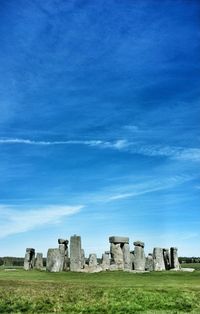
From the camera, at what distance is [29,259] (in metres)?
45.3

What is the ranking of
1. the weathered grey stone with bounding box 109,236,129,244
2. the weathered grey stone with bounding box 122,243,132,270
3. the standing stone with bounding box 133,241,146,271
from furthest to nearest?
1. the standing stone with bounding box 133,241,146,271
2. the weathered grey stone with bounding box 122,243,132,270
3. the weathered grey stone with bounding box 109,236,129,244

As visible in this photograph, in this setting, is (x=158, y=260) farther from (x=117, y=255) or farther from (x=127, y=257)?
(x=117, y=255)

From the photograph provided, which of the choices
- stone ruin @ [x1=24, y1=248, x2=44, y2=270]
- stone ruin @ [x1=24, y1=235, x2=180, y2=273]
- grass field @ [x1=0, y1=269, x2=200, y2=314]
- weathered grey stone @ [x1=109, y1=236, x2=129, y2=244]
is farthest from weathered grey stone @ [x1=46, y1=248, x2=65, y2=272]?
grass field @ [x1=0, y1=269, x2=200, y2=314]

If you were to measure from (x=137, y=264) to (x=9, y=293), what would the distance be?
2190cm

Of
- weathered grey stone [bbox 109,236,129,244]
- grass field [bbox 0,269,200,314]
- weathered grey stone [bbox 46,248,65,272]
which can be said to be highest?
weathered grey stone [bbox 109,236,129,244]

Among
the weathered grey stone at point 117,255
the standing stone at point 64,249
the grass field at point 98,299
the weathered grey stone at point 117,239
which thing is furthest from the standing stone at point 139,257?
the grass field at point 98,299

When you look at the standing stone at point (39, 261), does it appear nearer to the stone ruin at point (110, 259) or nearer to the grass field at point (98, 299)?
the stone ruin at point (110, 259)

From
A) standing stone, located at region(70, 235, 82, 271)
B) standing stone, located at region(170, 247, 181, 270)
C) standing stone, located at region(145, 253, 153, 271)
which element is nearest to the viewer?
standing stone, located at region(70, 235, 82, 271)

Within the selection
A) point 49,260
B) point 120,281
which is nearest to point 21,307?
point 120,281

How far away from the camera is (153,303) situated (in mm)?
20000

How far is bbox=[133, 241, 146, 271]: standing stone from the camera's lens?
42.7m

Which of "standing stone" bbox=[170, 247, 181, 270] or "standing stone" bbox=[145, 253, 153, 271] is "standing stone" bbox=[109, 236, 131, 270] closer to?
"standing stone" bbox=[145, 253, 153, 271]

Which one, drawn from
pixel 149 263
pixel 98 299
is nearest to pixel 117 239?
pixel 149 263

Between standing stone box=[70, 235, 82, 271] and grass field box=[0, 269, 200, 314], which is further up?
standing stone box=[70, 235, 82, 271]
